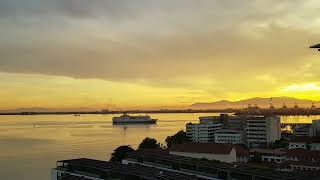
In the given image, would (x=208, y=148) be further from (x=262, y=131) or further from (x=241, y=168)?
(x=262, y=131)

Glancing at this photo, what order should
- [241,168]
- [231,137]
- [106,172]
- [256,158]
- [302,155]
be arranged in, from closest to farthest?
[106,172] → [241,168] → [302,155] → [256,158] → [231,137]

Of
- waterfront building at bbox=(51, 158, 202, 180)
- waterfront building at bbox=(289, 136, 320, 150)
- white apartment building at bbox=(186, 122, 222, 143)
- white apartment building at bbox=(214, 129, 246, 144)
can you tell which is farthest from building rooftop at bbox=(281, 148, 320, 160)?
white apartment building at bbox=(186, 122, 222, 143)

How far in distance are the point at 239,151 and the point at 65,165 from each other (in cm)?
917

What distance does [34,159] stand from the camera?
66.1 ft

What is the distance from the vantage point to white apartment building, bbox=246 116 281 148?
26.1 metres

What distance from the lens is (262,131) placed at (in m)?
26.4

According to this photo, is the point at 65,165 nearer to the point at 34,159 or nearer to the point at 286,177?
the point at 286,177

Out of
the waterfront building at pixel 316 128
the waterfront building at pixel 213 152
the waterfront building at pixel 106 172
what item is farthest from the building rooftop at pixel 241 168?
the waterfront building at pixel 316 128

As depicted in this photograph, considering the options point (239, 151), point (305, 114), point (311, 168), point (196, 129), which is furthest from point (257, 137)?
point (305, 114)

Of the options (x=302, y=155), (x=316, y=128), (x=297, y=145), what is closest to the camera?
(x=302, y=155)

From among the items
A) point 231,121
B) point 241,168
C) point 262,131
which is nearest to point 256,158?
point 241,168

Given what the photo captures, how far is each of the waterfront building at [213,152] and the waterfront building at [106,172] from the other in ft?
22.3

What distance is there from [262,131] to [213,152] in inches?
424

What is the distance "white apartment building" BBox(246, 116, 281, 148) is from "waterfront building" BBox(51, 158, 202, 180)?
17.3 m
